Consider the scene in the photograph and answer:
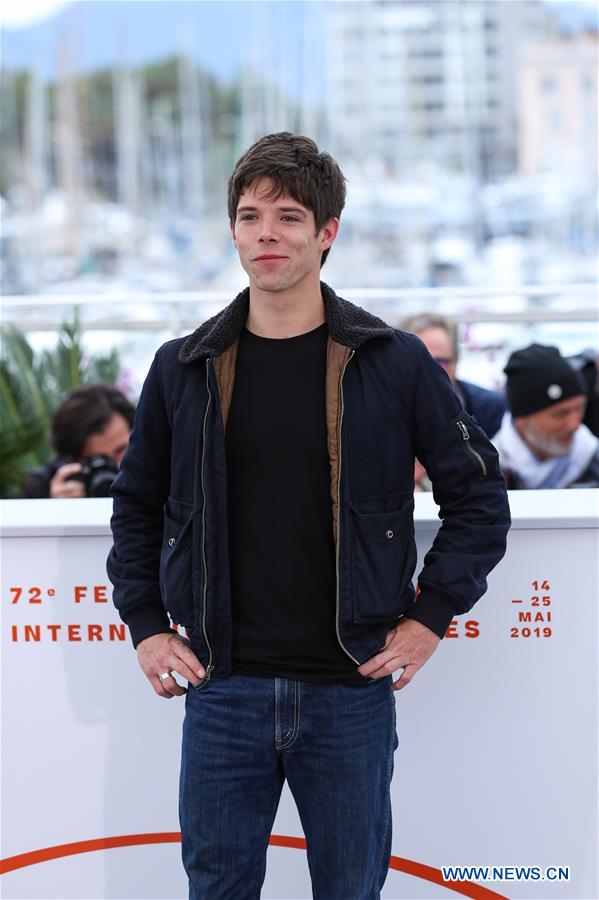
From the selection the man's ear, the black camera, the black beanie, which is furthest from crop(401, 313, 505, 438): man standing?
the man's ear

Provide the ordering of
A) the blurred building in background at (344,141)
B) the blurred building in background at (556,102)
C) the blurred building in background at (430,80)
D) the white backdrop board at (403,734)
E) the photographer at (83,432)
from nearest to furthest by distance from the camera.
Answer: the white backdrop board at (403,734) → the photographer at (83,432) → the blurred building in background at (344,141) → the blurred building in background at (430,80) → the blurred building in background at (556,102)

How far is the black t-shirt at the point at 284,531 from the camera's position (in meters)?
2.00

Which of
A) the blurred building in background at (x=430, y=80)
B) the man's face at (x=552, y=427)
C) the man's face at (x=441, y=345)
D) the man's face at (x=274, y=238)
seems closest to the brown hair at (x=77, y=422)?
the man's face at (x=441, y=345)

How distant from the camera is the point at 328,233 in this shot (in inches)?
81.7

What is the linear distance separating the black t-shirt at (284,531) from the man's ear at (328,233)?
23cm

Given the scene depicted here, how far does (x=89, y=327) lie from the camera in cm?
665

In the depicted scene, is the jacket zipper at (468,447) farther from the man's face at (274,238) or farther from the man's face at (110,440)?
the man's face at (110,440)

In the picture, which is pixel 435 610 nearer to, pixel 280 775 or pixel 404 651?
pixel 404 651

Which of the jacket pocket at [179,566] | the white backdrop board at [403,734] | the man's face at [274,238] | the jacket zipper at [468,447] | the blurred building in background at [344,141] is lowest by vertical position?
the white backdrop board at [403,734]

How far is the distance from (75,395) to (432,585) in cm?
234

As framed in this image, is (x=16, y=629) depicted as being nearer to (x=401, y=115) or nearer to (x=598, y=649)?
(x=598, y=649)

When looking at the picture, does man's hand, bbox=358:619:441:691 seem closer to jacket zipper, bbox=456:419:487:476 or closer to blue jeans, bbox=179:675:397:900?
blue jeans, bbox=179:675:397:900

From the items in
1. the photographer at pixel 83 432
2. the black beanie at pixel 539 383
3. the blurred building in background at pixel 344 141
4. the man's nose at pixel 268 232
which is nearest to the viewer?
the man's nose at pixel 268 232

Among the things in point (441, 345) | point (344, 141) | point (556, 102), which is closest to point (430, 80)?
point (556, 102)
